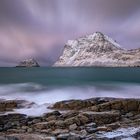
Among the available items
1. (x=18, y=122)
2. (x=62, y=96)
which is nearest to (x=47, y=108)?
(x=18, y=122)

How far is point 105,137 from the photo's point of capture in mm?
11320

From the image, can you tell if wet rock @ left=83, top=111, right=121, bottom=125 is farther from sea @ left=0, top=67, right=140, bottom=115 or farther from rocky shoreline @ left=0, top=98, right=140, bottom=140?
sea @ left=0, top=67, right=140, bottom=115

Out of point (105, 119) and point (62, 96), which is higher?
point (62, 96)

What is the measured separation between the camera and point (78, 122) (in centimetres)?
1439

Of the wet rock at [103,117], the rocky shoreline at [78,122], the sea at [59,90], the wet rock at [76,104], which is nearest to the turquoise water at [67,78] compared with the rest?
the sea at [59,90]

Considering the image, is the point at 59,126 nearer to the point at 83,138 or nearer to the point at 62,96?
the point at 83,138

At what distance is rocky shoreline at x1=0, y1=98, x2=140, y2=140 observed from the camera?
11.6m

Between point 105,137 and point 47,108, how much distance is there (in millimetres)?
8079

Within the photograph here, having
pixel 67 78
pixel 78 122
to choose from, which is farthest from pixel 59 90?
pixel 67 78

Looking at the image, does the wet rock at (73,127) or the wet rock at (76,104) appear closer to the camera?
the wet rock at (73,127)

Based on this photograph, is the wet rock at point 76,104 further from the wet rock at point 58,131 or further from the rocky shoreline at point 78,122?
the wet rock at point 58,131

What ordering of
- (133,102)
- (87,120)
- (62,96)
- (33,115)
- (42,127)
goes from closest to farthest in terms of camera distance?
(42,127) → (87,120) → (33,115) → (133,102) → (62,96)

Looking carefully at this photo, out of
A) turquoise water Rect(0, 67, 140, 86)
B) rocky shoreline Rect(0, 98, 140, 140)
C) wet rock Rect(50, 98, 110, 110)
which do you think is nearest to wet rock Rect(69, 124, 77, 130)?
rocky shoreline Rect(0, 98, 140, 140)

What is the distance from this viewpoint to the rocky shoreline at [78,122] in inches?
457
